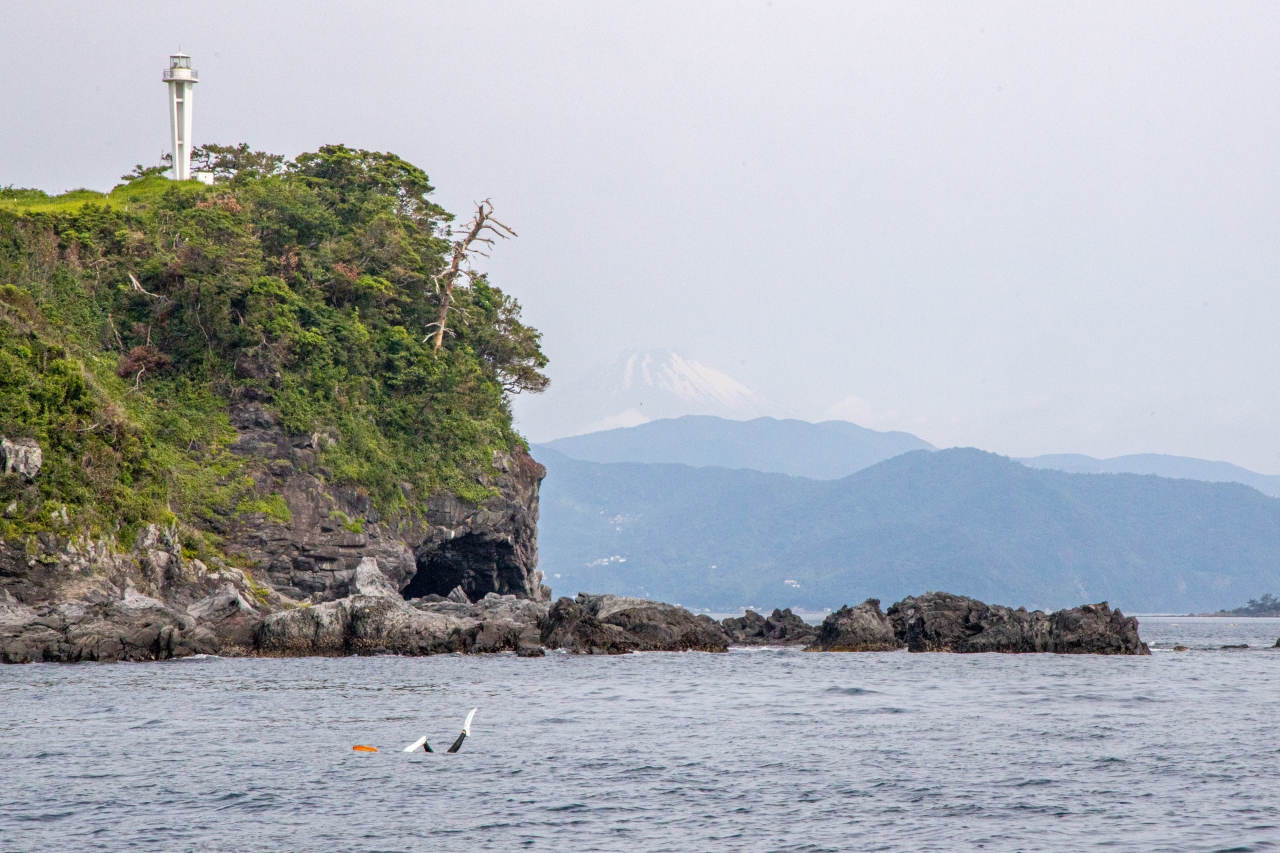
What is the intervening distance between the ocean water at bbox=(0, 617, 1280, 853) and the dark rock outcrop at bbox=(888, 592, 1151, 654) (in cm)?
1182

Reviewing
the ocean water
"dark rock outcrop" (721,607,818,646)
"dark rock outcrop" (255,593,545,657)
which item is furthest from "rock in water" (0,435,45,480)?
"dark rock outcrop" (721,607,818,646)

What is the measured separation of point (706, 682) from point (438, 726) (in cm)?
1346

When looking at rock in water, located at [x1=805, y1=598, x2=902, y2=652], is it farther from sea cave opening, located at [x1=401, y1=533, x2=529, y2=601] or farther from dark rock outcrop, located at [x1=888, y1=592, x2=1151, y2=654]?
sea cave opening, located at [x1=401, y1=533, x2=529, y2=601]

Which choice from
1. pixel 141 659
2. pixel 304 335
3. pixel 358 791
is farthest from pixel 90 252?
pixel 358 791

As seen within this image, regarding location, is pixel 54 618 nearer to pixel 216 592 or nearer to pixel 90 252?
pixel 216 592

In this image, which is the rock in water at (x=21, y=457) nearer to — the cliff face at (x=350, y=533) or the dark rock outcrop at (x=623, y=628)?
the cliff face at (x=350, y=533)

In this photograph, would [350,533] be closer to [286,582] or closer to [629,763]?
[286,582]

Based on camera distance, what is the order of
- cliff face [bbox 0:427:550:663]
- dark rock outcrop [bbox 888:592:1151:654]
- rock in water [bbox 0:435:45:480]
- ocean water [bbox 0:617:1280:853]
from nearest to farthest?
ocean water [bbox 0:617:1280:853] < cliff face [bbox 0:427:550:663] < rock in water [bbox 0:435:45:480] < dark rock outcrop [bbox 888:592:1151:654]

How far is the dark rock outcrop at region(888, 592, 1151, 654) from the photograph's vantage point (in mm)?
51219

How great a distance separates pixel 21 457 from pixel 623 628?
24.1 meters

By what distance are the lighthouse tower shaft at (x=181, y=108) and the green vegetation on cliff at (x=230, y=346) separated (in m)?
2.73

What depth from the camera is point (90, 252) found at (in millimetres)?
60281

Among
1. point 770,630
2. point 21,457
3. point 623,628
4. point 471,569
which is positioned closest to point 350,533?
point 471,569

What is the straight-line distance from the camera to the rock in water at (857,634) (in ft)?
182
